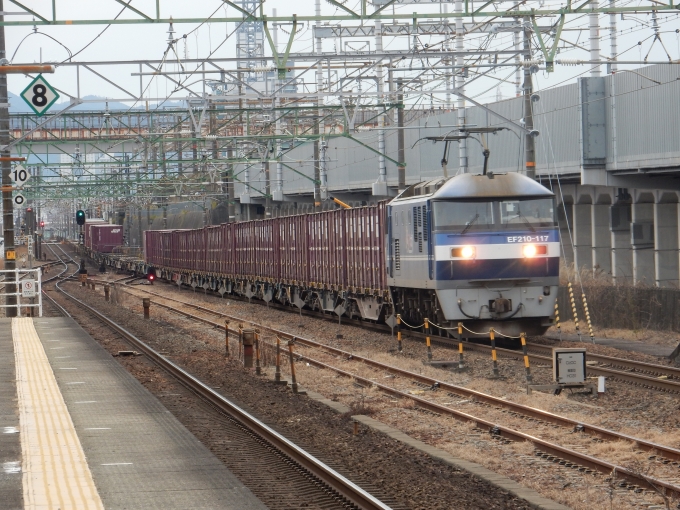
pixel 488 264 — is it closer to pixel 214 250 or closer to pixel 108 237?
pixel 214 250

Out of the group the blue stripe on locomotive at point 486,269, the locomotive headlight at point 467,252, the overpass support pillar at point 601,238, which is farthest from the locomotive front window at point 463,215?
the overpass support pillar at point 601,238

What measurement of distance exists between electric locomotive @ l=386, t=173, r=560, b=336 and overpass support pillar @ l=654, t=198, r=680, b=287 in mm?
9342

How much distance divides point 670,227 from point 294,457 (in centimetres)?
2107

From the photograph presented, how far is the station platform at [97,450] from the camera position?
27.2 ft

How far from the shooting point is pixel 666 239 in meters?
29.1

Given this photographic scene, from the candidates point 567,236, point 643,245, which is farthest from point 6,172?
point 567,236

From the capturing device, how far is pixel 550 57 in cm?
2066

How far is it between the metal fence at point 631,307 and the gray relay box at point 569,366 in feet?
28.9

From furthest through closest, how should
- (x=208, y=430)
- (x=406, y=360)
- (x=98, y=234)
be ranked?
(x=98, y=234), (x=406, y=360), (x=208, y=430)

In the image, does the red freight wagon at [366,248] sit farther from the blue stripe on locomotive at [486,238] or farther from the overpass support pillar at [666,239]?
the overpass support pillar at [666,239]

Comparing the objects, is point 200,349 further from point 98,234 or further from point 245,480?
point 98,234

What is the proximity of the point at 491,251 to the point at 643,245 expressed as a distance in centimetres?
1153

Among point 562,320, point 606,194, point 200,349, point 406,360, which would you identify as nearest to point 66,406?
point 406,360

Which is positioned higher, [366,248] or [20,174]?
[20,174]
